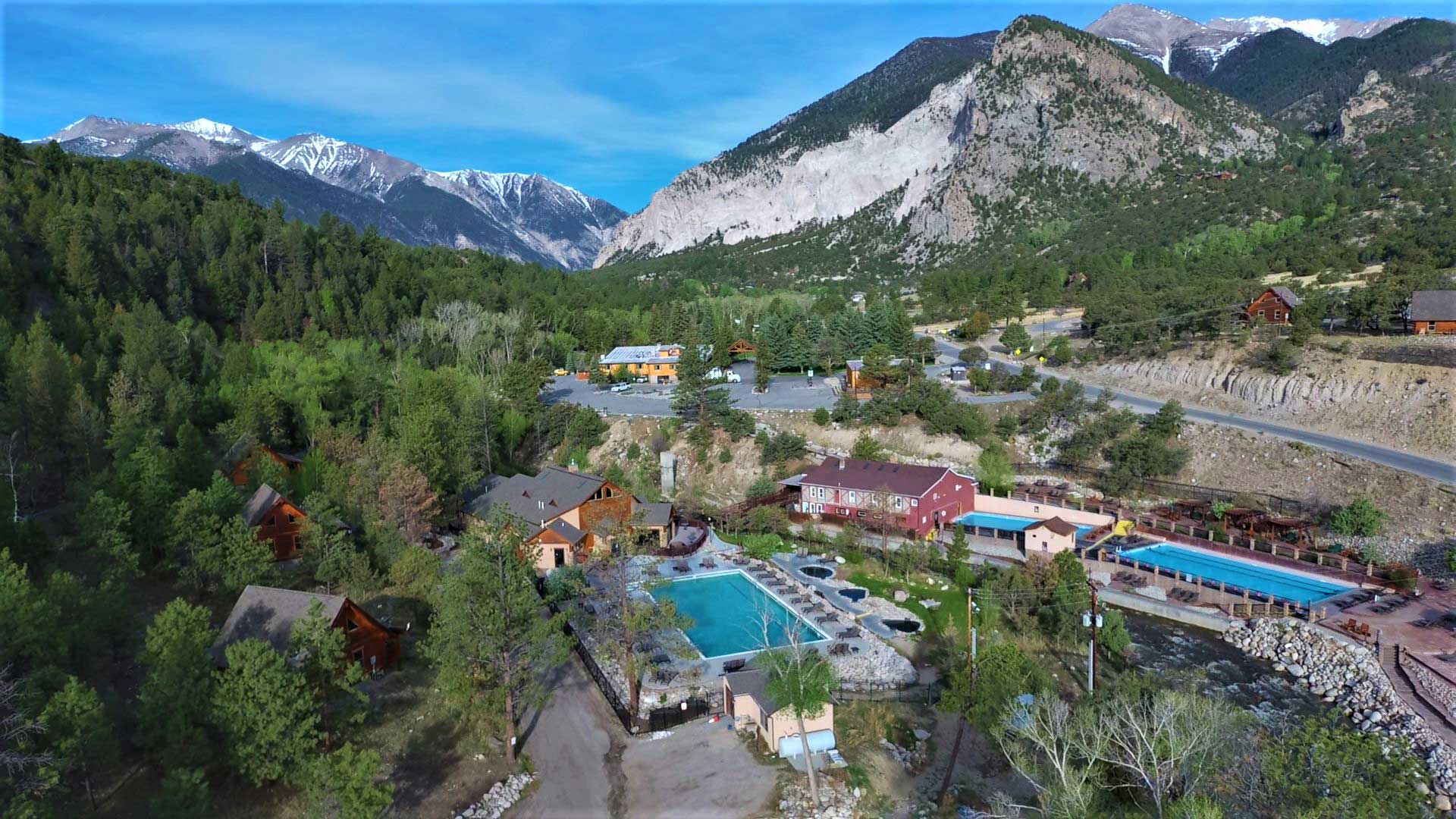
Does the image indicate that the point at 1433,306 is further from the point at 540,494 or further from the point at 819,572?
the point at 540,494

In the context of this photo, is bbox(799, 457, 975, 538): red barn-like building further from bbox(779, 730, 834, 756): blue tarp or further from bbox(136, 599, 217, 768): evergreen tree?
bbox(136, 599, 217, 768): evergreen tree

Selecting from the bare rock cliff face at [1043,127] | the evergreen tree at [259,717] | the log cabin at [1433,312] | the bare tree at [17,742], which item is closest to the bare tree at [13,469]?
the bare tree at [17,742]

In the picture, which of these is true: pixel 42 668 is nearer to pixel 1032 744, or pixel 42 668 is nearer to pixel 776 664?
pixel 776 664

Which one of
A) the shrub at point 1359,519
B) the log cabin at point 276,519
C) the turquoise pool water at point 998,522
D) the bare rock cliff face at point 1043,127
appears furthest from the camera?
the bare rock cliff face at point 1043,127

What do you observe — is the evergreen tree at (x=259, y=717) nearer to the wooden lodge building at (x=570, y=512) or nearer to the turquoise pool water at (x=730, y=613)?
the turquoise pool water at (x=730, y=613)

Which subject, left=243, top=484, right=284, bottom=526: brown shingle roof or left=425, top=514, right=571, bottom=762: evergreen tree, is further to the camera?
left=243, top=484, right=284, bottom=526: brown shingle roof

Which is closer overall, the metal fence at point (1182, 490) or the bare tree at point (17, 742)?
the bare tree at point (17, 742)

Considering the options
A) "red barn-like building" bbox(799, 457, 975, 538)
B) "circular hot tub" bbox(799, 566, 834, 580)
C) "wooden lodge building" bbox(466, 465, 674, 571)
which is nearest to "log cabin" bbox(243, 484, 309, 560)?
"wooden lodge building" bbox(466, 465, 674, 571)

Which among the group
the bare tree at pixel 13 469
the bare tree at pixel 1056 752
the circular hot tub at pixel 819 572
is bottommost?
the circular hot tub at pixel 819 572
